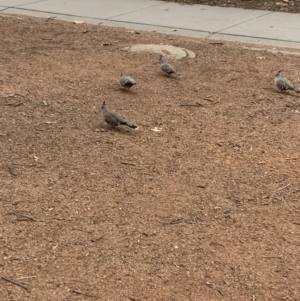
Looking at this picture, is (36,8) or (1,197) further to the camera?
(36,8)

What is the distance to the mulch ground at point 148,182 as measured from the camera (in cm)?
405

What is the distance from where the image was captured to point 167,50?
9.35m

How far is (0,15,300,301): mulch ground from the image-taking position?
4.05 meters

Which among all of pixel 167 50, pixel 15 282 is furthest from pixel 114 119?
→ pixel 167 50

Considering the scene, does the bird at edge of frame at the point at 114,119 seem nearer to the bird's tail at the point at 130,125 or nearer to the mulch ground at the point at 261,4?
the bird's tail at the point at 130,125

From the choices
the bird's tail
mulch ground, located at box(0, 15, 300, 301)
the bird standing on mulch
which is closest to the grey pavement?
mulch ground, located at box(0, 15, 300, 301)

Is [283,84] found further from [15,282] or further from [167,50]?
[15,282]

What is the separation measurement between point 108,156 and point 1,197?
1.16m

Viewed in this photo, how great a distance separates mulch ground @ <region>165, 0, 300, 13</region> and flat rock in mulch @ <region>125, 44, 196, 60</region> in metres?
3.90

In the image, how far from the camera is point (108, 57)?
29.2 feet

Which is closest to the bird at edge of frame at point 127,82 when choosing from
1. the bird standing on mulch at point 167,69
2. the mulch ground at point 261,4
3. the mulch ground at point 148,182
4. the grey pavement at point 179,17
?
the mulch ground at point 148,182

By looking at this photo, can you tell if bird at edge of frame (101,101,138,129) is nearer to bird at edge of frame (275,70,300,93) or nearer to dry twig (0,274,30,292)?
bird at edge of frame (275,70,300,93)

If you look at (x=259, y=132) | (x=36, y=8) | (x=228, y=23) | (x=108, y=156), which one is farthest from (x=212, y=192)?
(x=36, y=8)

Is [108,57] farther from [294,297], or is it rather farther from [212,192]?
[294,297]
